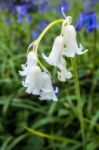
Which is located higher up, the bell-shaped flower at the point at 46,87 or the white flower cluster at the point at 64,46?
the white flower cluster at the point at 64,46

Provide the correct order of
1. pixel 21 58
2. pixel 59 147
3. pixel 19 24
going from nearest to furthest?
pixel 59 147, pixel 21 58, pixel 19 24

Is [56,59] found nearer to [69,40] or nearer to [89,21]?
[69,40]

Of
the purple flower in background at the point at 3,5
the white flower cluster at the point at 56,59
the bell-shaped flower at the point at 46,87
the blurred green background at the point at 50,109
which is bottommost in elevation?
the bell-shaped flower at the point at 46,87

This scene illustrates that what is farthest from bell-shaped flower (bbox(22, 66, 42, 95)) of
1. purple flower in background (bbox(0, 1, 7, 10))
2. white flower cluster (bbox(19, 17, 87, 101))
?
purple flower in background (bbox(0, 1, 7, 10))

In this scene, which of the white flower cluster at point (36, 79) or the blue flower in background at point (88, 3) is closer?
the white flower cluster at point (36, 79)

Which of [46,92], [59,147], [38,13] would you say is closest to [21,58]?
[59,147]

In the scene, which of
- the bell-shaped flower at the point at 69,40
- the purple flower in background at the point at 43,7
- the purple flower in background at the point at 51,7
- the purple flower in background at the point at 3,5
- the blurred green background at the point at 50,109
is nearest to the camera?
the bell-shaped flower at the point at 69,40

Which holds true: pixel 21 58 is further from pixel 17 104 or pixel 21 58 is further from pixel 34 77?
pixel 34 77

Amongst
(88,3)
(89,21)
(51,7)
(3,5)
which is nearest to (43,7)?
(51,7)

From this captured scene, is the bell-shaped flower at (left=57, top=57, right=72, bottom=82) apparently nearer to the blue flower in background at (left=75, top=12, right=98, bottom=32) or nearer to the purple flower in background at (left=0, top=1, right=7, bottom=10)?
the blue flower in background at (left=75, top=12, right=98, bottom=32)

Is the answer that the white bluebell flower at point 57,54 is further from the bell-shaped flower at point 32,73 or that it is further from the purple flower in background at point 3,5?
the purple flower in background at point 3,5

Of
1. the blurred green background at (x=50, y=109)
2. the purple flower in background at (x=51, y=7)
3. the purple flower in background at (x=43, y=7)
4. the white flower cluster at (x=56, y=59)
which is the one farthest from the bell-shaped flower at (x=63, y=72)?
the purple flower in background at (x=51, y=7)
